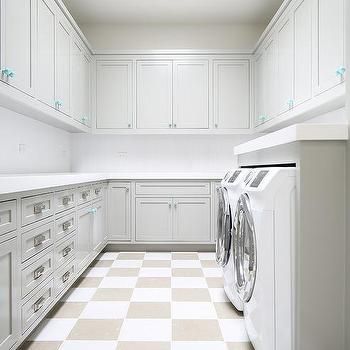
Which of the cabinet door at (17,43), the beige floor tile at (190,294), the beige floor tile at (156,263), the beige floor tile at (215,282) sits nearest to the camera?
the cabinet door at (17,43)

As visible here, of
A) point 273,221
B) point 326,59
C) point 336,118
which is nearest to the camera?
point 273,221

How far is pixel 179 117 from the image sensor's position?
398 centimetres

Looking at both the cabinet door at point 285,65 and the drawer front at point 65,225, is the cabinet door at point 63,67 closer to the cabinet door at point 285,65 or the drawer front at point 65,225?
the drawer front at point 65,225

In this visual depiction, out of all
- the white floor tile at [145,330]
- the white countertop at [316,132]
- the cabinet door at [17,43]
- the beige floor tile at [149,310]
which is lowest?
the white floor tile at [145,330]

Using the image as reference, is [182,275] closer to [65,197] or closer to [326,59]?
[65,197]

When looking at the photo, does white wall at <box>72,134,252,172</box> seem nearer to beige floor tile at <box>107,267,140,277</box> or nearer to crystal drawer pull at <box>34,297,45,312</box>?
beige floor tile at <box>107,267,140,277</box>

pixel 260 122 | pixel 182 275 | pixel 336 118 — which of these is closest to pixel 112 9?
pixel 260 122

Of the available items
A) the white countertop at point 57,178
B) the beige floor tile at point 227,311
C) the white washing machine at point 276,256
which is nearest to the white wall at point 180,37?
the white countertop at point 57,178

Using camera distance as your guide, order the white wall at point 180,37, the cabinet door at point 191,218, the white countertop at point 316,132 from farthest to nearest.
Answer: the white wall at point 180,37, the cabinet door at point 191,218, the white countertop at point 316,132

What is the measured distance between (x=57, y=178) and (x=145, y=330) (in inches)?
40.1

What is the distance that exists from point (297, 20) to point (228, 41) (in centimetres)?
161

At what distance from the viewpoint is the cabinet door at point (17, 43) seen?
6.36 feet

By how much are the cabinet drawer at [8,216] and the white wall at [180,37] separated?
3.24m

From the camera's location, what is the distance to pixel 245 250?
1.57 metres
